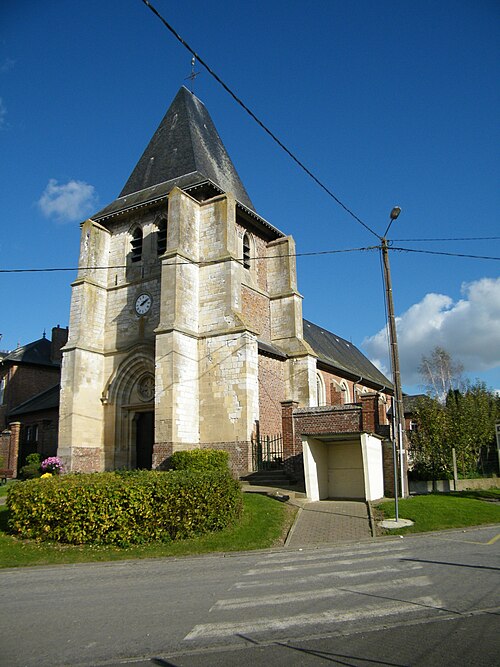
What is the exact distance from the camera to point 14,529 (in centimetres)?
1145

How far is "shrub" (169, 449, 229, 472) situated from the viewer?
18.3 metres

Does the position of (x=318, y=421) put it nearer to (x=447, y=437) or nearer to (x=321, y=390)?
(x=447, y=437)

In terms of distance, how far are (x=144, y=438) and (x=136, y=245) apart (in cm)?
857

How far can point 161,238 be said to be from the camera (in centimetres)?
2414

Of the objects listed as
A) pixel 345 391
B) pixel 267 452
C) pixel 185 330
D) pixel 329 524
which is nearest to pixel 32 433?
pixel 185 330

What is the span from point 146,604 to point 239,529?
16.8 ft

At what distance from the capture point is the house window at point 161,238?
24016mm

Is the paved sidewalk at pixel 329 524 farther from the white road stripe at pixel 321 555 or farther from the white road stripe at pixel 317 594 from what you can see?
the white road stripe at pixel 317 594

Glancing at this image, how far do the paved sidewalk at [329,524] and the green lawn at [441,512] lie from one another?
26.1 inches

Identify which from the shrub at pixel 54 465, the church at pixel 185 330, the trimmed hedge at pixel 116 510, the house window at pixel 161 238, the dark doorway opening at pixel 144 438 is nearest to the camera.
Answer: the trimmed hedge at pixel 116 510

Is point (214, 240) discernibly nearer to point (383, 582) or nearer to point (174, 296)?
point (174, 296)

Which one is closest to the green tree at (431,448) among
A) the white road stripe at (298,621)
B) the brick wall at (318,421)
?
the brick wall at (318,421)

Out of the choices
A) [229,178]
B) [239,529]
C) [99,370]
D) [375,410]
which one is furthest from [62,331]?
[239,529]

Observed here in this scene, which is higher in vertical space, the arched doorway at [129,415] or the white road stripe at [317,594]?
the arched doorway at [129,415]
